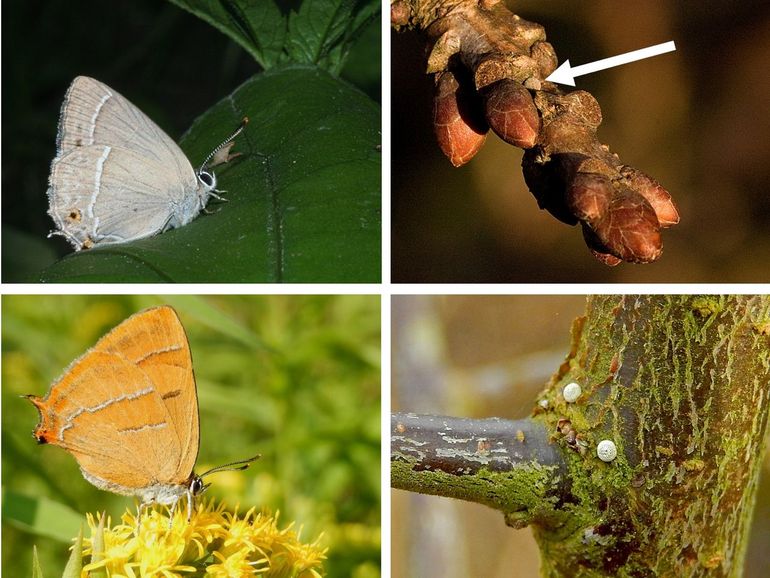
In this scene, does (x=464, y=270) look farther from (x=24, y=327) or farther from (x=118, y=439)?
(x=24, y=327)

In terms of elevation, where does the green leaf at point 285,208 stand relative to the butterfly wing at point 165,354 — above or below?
above

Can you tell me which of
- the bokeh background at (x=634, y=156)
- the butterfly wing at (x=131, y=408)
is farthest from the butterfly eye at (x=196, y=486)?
the bokeh background at (x=634, y=156)

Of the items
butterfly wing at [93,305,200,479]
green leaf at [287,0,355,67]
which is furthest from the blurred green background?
green leaf at [287,0,355,67]

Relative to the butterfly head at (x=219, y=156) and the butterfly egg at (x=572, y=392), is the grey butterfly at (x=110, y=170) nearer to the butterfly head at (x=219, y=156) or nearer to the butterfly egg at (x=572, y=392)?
the butterfly head at (x=219, y=156)

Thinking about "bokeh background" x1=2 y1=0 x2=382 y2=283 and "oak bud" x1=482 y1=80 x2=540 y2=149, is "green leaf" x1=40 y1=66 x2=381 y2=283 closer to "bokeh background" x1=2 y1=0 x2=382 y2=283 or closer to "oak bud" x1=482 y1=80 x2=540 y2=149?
"bokeh background" x1=2 y1=0 x2=382 y2=283

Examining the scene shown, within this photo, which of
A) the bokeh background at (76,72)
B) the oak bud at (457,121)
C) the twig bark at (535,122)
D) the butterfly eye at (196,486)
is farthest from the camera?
the bokeh background at (76,72)

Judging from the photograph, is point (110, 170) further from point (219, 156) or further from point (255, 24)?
point (255, 24)
